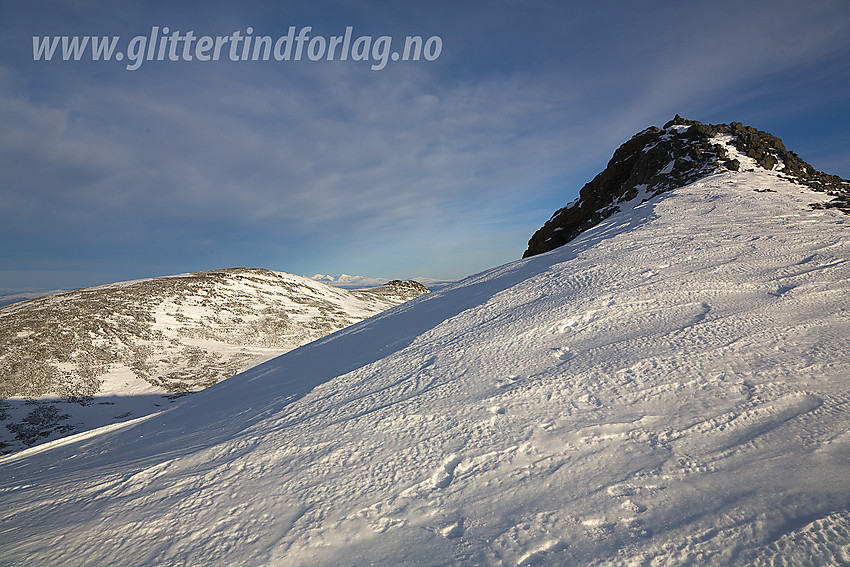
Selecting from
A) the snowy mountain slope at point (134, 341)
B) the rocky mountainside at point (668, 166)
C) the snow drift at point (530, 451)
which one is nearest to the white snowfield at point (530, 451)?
the snow drift at point (530, 451)

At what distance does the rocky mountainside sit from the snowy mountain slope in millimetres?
19080

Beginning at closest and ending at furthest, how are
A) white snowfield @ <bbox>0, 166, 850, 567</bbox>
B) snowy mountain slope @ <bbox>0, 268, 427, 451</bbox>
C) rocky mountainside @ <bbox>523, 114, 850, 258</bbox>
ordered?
white snowfield @ <bbox>0, 166, 850, 567</bbox> < snowy mountain slope @ <bbox>0, 268, 427, 451</bbox> < rocky mountainside @ <bbox>523, 114, 850, 258</bbox>

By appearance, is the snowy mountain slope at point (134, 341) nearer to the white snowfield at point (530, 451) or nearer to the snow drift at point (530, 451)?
the snow drift at point (530, 451)

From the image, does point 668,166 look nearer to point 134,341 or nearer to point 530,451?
point 530,451

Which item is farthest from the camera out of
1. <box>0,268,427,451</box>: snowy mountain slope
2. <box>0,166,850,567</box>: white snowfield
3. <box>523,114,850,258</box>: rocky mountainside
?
<box>523,114,850,258</box>: rocky mountainside

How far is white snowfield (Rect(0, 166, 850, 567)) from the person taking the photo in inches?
97.6

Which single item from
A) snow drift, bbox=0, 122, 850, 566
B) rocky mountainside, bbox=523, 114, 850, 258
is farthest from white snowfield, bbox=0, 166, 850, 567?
rocky mountainside, bbox=523, 114, 850, 258

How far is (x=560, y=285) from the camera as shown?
650cm

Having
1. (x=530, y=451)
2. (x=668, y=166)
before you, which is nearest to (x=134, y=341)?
(x=530, y=451)

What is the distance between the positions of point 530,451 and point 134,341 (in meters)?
26.1

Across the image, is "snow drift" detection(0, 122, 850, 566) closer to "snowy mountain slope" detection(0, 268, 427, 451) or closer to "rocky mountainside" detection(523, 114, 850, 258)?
"snowy mountain slope" detection(0, 268, 427, 451)

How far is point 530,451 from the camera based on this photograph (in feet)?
10.5

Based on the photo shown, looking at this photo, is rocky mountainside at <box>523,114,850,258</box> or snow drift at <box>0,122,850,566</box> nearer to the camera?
snow drift at <box>0,122,850,566</box>

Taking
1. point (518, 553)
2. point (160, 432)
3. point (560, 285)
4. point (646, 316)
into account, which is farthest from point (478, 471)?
point (160, 432)
